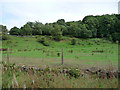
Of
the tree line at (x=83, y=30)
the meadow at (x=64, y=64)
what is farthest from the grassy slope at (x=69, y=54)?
the tree line at (x=83, y=30)

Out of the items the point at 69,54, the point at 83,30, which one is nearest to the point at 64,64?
the point at 69,54

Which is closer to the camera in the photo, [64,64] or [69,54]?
[64,64]

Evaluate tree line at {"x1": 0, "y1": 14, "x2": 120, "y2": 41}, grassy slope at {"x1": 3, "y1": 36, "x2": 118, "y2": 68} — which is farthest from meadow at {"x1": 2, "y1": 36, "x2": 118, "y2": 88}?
tree line at {"x1": 0, "y1": 14, "x2": 120, "y2": 41}

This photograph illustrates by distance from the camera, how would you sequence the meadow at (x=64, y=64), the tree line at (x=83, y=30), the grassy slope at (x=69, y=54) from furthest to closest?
the tree line at (x=83, y=30), the grassy slope at (x=69, y=54), the meadow at (x=64, y=64)

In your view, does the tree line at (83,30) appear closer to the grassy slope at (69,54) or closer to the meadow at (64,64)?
the grassy slope at (69,54)

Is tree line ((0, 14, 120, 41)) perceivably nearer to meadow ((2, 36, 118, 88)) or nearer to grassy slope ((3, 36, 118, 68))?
grassy slope ((3, 36, 118, 68))

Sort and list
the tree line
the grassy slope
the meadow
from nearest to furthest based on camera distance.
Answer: the meadow < the grassy slope < the tree line

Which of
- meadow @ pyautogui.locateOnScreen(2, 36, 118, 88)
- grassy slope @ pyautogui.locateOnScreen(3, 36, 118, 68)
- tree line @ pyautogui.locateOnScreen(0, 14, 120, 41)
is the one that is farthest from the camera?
tree line @ pyautogui.locateOnScreen(0, 14, 120, 41)

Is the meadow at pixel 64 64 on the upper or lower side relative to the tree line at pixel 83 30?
lower

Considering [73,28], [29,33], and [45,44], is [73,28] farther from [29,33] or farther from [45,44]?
[45,44]

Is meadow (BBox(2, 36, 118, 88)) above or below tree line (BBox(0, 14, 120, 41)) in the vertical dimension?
below

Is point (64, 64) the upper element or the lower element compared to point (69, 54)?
lower

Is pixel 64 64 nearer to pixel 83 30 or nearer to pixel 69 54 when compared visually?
pixel 69 54

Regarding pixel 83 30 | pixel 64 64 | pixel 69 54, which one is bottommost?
pixel 64 64
